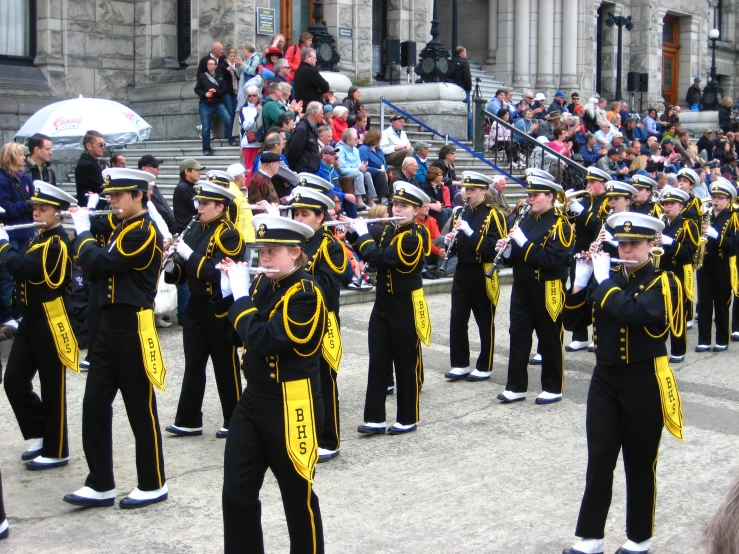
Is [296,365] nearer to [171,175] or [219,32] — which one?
[171,175]

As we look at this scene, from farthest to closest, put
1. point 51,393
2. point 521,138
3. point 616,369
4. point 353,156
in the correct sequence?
1. point 521,138
2. point 353,156
3. point 51,393
4. point 616,369

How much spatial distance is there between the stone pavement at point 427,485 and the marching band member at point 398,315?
0.76 feet

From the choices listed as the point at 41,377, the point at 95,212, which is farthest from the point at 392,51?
the point at 41,377

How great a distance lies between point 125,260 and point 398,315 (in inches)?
99.3

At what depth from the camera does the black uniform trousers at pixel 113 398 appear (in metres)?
6.34

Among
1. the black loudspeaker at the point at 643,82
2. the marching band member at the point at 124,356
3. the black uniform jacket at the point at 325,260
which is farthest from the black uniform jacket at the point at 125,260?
the black loudspeaker at the point at 643,82

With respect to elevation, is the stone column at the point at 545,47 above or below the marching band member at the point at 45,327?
above

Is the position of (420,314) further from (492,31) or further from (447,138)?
(492,31)

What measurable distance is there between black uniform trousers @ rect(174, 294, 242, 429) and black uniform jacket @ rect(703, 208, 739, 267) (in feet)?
20.4

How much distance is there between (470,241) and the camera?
9734mm

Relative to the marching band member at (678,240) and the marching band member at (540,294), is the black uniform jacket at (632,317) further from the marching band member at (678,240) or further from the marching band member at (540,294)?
the marching band member at (678,240)

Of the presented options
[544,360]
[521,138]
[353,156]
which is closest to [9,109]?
[353,156]

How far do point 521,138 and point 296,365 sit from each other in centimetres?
1537

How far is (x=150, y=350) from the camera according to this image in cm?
645
